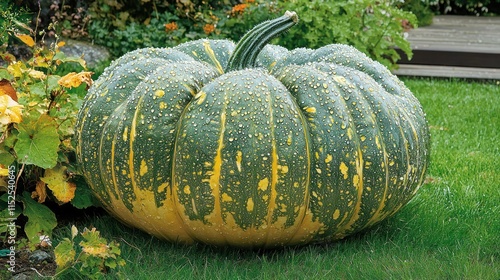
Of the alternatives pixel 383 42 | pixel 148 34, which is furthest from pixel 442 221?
pixel 148 34

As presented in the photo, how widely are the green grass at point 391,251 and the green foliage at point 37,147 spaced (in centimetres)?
16

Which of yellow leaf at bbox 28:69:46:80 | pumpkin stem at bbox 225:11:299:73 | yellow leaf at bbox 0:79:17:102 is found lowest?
yellow leaf at bbox 28:69:46:80

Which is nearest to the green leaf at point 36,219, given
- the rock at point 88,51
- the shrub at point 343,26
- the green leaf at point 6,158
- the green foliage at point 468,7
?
the green leaf at point 6,158

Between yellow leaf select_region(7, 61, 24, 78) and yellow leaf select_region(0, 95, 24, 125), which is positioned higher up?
yellow leaf select_region(0, 95, 24, 125)

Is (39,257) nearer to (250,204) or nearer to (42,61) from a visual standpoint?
(250,204)

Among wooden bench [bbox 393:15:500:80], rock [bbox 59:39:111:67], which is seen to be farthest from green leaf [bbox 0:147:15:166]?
wooden bench [bbox 393:15:500:80]

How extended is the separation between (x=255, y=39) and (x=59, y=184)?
99 cm

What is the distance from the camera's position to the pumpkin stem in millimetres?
2871

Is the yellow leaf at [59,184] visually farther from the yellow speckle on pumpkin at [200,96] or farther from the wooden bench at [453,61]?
the wooden bench at [453,61]

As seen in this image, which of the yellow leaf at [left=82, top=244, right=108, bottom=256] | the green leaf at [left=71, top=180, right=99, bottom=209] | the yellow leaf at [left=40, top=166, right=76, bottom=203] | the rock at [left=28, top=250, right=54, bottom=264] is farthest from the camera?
the green leaf at [left=71, top=180, right=99, bottom=209]

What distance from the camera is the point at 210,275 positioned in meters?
2.56

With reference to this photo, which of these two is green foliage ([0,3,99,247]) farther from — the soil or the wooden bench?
the wooden bench

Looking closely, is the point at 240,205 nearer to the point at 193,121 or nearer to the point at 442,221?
the point at 193,121

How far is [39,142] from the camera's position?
2793mm
